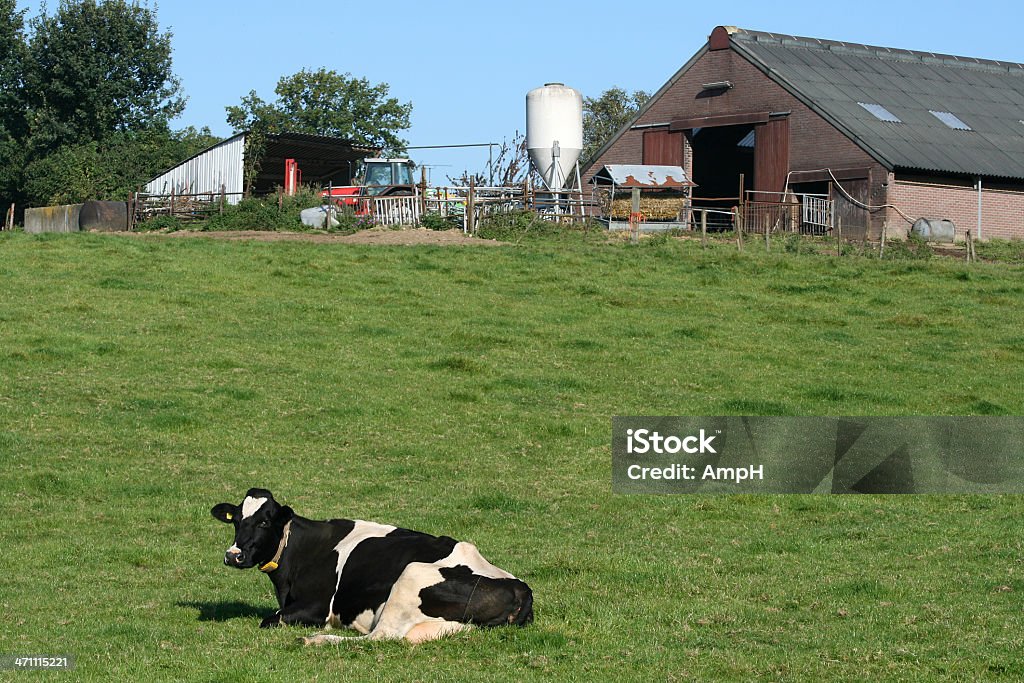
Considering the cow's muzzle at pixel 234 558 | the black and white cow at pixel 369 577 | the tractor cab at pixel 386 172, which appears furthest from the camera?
the tractor cab at pixel 386 172

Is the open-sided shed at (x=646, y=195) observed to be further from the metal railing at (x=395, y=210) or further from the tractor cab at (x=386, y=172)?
the tractor cab at (x=386, y=172)

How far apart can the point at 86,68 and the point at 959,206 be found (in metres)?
53.2

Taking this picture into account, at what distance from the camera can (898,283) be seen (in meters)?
31.6

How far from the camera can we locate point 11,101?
7706cm

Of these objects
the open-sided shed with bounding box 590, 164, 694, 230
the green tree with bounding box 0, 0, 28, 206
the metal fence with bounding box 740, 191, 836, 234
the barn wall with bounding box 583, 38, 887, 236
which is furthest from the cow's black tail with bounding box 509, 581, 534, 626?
the green tree with bounding box 0, 0, 28, 206

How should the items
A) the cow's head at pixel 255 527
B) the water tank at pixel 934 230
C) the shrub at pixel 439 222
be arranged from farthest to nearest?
the water tank at pixel 934 230 → the shrub at pixel 439 222 → the cow's head at pixel 255 527

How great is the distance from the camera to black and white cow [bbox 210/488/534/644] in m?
8.48

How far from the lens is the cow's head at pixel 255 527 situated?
9.01 m

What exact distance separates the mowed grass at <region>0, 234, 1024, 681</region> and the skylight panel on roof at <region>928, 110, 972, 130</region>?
17.5 metres

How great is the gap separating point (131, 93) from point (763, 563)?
7723 cm

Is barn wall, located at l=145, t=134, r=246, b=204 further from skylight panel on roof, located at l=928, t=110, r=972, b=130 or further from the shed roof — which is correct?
skylight panel on roof, located at l=928, t=110, r=972, b=130

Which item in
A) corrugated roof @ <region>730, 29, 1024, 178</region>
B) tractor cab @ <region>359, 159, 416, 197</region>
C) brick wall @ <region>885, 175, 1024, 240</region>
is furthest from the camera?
tractor cab @ <region>359, 159, 416, 197</region>

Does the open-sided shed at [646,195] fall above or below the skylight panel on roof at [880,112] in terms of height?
below

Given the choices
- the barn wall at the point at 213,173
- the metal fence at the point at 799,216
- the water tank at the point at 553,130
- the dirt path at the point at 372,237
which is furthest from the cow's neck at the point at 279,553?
the water tank at the point at 553,130
